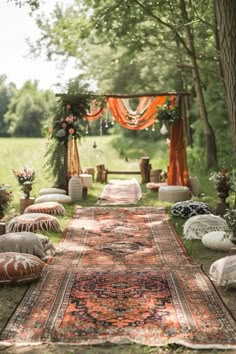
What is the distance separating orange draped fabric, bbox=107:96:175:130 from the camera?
1332 cm

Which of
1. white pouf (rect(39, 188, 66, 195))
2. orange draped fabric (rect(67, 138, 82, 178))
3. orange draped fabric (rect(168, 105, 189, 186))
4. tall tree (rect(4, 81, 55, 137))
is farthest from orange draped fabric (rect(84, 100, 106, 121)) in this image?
tall tree (rect(4, 81, 55, 137))

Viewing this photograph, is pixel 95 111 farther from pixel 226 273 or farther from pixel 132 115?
pixel 226 273

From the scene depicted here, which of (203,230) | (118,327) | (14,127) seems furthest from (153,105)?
(14,127)

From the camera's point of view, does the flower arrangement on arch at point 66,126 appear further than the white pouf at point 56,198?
Yes

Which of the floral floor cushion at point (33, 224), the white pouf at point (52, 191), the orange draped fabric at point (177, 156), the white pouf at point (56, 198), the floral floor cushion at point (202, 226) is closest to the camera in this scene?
the floral floor cushion at point (202, 226)

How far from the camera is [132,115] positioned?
1400cm

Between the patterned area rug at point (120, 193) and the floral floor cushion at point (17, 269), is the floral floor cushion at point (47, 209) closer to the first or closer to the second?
the patterned area rug at point (120, 193)

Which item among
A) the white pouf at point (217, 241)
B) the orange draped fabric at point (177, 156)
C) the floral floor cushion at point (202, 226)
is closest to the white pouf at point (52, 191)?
the orange draped fabric at point (177, 156)

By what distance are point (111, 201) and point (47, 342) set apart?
311 inches

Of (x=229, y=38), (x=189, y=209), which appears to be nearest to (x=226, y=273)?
(x=229, y=38)

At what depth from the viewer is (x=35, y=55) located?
21.9 meters

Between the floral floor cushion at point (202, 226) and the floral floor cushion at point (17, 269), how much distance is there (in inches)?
118

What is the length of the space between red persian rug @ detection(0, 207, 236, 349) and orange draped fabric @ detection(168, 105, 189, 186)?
15.4 ft

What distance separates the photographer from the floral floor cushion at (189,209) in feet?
30.7
